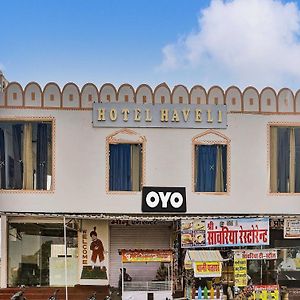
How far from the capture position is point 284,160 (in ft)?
65.6

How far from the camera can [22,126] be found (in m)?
19.5

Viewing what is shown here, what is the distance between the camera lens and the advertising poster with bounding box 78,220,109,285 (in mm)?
19562

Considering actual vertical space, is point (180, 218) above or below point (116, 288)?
above

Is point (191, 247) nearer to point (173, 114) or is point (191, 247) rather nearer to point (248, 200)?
point (248, 200)

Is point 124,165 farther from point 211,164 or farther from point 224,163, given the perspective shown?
point 224,163

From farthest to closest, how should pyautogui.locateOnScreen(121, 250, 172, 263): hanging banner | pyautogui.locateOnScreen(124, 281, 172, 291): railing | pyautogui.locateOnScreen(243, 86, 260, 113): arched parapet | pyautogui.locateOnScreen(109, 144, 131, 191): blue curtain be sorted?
1. pyautogui.locateOnScreen(243, 86, 260, 113): arched parapet
2. pyautogui.locateOnScreen(109, 144, 131, 191): blue curtain
3. pyautogui.locateOnScreen(124, 281, 172, 291): railing
4. pyautogui.locateOnScreen(121, 250, 172, 263): hanging banner

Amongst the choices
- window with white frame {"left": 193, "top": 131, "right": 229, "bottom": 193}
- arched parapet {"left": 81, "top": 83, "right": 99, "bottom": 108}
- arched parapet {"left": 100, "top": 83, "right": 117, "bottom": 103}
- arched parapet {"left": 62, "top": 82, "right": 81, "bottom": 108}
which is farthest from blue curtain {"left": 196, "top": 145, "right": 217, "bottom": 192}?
arched parapet {"left": 62, "top": 82, "right": 81, "bottom": 108}

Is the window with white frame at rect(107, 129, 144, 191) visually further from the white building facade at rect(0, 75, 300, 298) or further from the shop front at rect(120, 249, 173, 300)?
the shop front at rect(120, 249, 173, 300)

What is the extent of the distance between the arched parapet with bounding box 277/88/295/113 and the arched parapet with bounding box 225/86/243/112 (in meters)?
1.22

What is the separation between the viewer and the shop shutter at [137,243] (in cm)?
1997

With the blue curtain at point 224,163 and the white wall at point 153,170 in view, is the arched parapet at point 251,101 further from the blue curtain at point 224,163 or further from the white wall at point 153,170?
the blue curtain at point 224,163

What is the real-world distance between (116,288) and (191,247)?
2.92m

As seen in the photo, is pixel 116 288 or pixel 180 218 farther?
pixel 116 288

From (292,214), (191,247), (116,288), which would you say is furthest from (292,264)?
(116,288)
